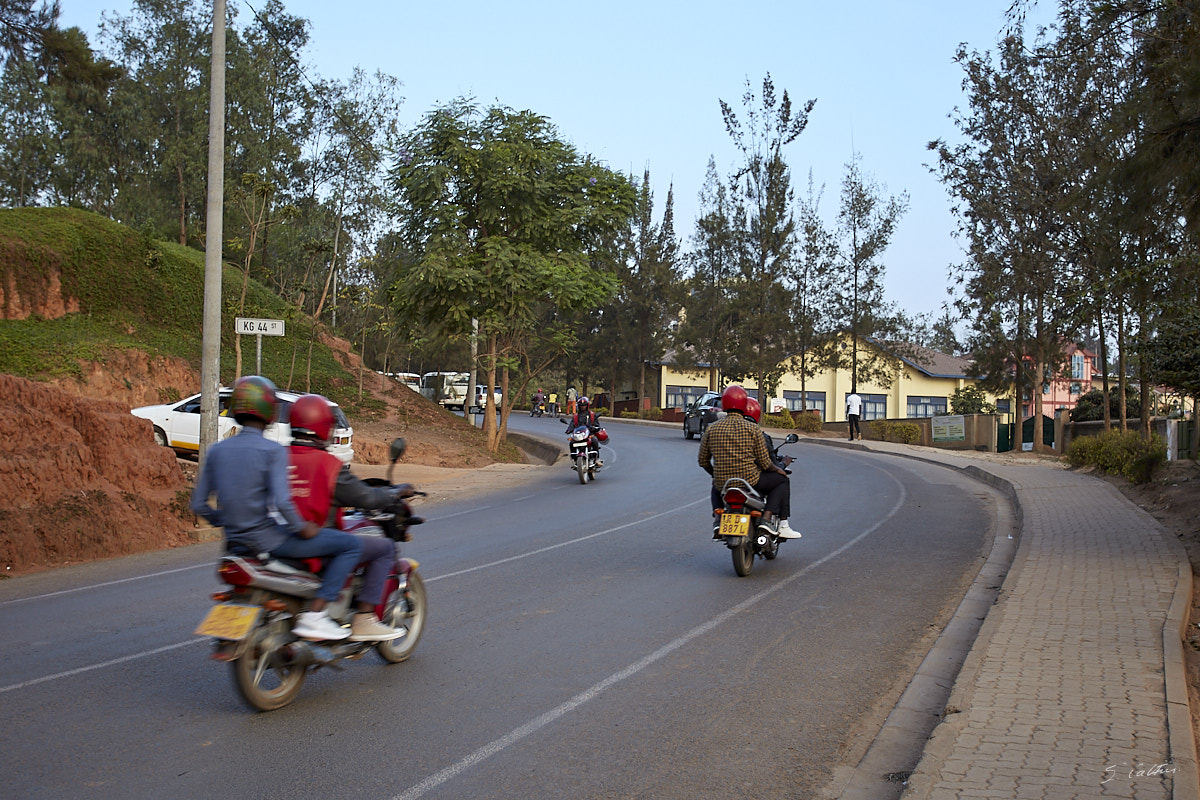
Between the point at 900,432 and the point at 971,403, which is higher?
the point at 971,403

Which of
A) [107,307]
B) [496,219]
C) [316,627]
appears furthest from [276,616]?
[107,307]

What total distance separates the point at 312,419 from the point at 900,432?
36.9 m

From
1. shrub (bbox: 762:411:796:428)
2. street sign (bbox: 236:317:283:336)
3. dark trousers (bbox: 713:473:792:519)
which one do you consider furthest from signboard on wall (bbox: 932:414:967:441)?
dark trousers (bbox: 713:473:792:519)

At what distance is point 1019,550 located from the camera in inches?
448

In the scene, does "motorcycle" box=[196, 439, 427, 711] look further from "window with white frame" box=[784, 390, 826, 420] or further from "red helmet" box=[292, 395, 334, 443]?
"window with white frame" box=[784, 390, 826, 420]

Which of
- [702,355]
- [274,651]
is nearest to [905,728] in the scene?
[274,651]

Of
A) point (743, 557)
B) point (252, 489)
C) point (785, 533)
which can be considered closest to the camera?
point (252, 489)

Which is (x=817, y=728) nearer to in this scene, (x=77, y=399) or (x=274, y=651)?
(x=274, y=651)

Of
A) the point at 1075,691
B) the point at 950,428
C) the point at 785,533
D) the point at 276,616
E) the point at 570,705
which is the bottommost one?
the point at 570,705

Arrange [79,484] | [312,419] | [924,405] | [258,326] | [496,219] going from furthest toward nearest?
[924,405], [496,219], [258,326], [79,484], [312,419]

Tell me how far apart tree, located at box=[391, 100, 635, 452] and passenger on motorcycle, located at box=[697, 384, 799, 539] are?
51.7 ft

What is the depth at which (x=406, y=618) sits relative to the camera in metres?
7.07


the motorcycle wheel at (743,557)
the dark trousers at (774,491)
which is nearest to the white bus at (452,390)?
the dark trousers at (774,491)

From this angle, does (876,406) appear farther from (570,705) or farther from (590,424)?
(570,705)
